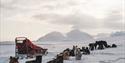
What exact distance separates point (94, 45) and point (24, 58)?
7.84 meters

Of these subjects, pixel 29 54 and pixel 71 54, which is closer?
pixel 71 54

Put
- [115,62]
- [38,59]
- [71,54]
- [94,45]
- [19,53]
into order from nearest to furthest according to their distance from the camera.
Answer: [38,59], [115,62], [71,54], [19,53], [94,45]

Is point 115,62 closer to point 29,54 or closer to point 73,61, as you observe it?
point 73,61

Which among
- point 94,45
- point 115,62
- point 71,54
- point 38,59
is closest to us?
point 38,59

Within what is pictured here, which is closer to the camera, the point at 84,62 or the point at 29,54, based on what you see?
the point at 84,62

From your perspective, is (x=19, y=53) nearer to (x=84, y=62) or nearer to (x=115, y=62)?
(x=84, y=62)

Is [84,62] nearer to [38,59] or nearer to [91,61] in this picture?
[91,61]

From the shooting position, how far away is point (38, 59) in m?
17.2

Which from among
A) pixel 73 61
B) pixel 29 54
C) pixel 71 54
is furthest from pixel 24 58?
pixel 73 61

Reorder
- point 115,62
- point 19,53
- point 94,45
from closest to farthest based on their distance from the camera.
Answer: point 115,62, point 19,53, point 94,45

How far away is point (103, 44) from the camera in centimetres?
3011

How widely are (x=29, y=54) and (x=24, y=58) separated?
64cm

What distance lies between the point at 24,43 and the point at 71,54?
386cm

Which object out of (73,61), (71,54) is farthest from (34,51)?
(73,61)
